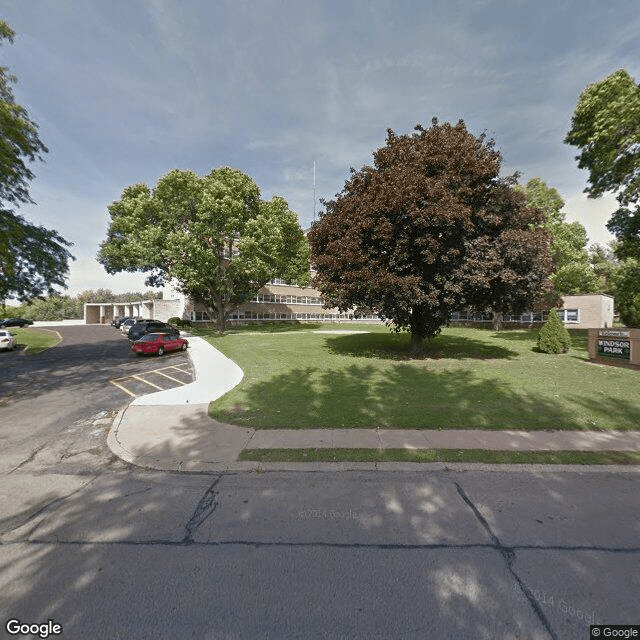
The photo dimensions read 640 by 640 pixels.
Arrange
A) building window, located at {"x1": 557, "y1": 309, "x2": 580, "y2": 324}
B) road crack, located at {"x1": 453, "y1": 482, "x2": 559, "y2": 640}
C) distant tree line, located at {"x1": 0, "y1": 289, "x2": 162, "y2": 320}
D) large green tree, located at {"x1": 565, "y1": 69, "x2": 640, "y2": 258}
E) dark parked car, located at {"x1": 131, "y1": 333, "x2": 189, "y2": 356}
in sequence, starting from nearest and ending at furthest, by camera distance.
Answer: road crack, located at {"x1": 453, "y1": 482, "x2": 559, "y2": 640}
large green tree, located at {"x1": 565, "y1": 69, "x2": 640, "y2": 258}
dark parked car, located at {"x1": 131, "y1": 333, "x2": 189, "y2": 356}
building window, located at {"x1": 557, "y1": 309, "x2": 580, "y2": 324}
distant tree line, located at {"x1": 0, "y1": 289, "x2": 162, "y2": 320}

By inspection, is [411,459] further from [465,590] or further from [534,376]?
[534,376]

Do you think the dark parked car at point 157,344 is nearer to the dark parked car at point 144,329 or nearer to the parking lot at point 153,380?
the parking lot at point 153,380

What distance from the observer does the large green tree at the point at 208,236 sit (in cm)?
2688

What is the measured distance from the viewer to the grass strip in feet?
16.9

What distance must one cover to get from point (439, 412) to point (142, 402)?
7.89 m

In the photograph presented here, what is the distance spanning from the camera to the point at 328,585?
9.53ft

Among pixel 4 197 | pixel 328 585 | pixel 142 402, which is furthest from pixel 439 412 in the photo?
pixel 4 197

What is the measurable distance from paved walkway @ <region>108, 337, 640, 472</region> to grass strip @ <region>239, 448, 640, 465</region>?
0.43 ft

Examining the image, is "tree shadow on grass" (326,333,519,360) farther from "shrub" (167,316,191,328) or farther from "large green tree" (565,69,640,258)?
"shrub" (167,316,191,328)

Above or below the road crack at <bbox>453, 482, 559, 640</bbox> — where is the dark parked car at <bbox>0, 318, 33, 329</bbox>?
above

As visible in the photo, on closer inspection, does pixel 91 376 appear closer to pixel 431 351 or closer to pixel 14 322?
pixel 431 351

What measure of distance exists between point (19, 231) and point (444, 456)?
16.2 m

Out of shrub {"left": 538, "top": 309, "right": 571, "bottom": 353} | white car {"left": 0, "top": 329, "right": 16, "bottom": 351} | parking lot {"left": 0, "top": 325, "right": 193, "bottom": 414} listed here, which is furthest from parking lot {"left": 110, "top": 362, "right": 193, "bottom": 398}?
shrub {"left": 538, "top": 309, "right": 571, "bottom": 353}

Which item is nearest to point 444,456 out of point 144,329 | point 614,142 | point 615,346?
point 615,346
